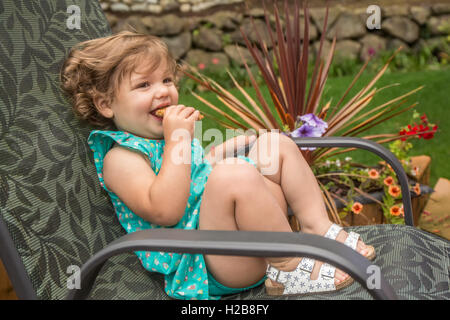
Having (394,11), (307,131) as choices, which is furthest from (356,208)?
(394,11)

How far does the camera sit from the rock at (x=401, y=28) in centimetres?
522

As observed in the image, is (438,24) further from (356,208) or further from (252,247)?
(252,247)

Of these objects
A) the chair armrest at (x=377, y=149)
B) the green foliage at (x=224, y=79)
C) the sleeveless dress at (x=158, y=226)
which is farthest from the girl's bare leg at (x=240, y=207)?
the green foliage at (x=224, y=79)

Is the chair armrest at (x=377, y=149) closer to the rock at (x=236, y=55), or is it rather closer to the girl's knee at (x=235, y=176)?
the girl's knee at (x=235, y=176)

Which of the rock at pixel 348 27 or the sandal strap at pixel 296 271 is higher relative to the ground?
the rock at pixel 348 27

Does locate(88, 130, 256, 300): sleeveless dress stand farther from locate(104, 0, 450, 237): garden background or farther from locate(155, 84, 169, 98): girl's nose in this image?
locate(104, 0, 450, 237): garden background

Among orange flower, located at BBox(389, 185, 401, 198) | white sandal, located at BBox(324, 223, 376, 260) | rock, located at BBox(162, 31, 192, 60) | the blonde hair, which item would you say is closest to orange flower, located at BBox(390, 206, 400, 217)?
orange flower, located at BBox(389, 185, 401, 198)

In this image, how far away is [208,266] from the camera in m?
1.38

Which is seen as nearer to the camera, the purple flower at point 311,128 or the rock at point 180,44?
the purple flower at point 311,128

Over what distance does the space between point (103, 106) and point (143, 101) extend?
16 cm

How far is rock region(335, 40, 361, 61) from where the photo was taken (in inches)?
201

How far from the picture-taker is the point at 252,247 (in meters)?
0.91

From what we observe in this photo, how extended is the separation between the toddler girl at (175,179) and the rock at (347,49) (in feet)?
12.6
